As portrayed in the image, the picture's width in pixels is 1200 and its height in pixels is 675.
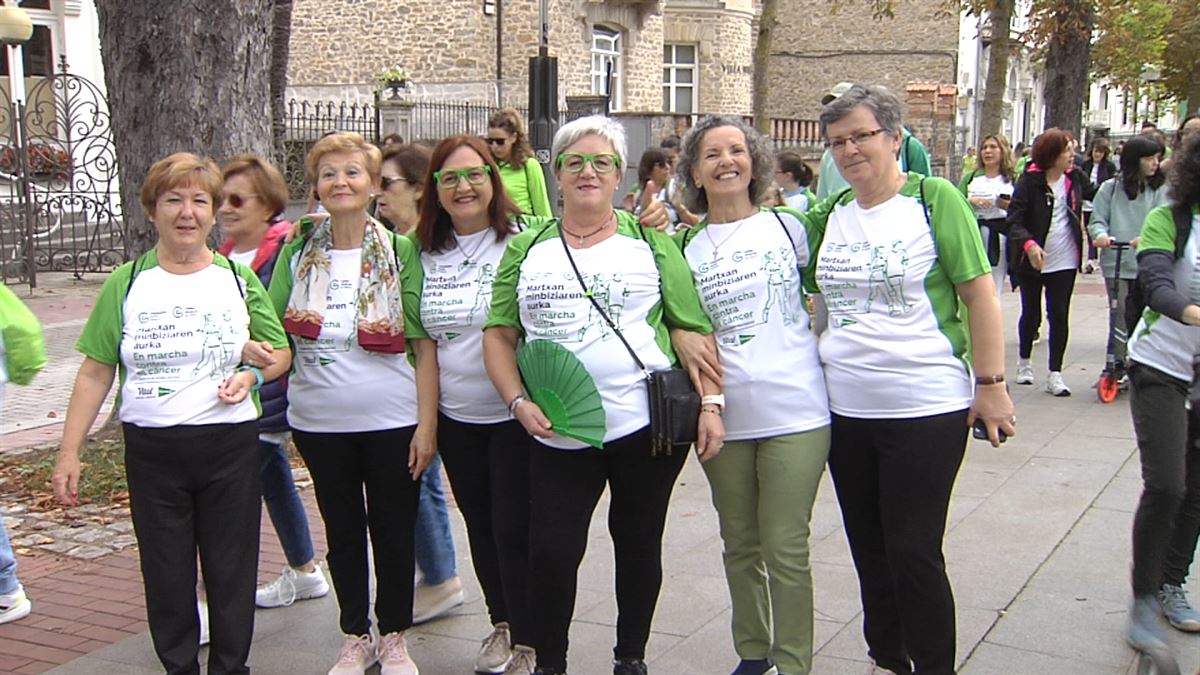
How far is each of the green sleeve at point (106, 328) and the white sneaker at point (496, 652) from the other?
5.26 feet

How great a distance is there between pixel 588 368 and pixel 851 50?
37.2m

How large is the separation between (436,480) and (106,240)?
1429 cm

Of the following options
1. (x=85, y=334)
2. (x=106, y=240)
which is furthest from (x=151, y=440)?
(x=106, y=240)

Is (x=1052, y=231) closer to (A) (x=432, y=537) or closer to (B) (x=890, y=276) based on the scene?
(A) (x=432, y=537)

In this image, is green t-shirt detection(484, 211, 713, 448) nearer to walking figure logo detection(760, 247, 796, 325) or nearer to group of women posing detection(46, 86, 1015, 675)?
group of women posing detection(46, 86, 1015, 675)

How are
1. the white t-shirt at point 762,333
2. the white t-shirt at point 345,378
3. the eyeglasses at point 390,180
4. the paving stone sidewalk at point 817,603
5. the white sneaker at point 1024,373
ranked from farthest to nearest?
the white sneaker at point 1024,373, the eyeglasses at point 390,180, the paving stone sidewalk at point 817,603, the white t-shirt at point 345,378, the white t-shirt at point 762,333

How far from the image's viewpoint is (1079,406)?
29.7 feet

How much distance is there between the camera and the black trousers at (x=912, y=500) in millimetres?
3635

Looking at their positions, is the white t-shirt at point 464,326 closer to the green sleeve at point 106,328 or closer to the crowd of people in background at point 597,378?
the crowd of people in background at point 597,378

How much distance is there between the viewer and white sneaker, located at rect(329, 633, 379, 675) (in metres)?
4.32

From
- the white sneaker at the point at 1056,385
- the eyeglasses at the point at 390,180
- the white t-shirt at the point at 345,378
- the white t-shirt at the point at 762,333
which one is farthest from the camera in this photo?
the white sneaker at the point at 1056,385

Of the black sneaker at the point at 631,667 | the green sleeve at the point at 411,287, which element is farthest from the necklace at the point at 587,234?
the black sneaker at the point at 631,667

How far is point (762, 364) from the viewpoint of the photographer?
3781 mm

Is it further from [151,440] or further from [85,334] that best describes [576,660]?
[85,334]
